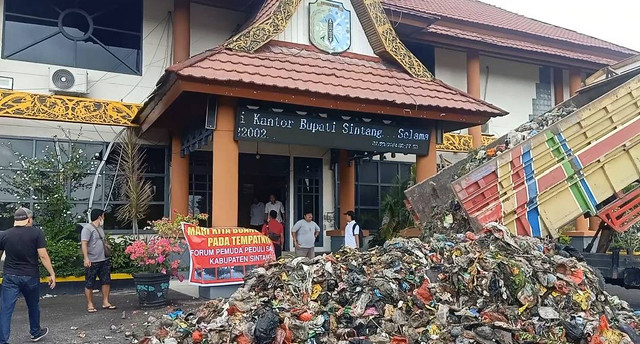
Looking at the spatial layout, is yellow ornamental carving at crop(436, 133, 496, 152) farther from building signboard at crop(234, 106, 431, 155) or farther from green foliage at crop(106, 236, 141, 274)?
green foliage at crop(106, 236, 141, 274)

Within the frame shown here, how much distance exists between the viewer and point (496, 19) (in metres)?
16.6

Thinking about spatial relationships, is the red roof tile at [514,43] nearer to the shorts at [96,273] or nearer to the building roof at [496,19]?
the building roof at [496,19]

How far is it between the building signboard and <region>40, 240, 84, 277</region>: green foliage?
399cm

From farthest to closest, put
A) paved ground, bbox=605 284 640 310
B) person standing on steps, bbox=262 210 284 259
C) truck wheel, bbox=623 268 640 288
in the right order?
person standing on steps, bbox=262 210 284 259, paved ground, bbox=605 284 640 310, truck wheel, bbox=623 268 640 288

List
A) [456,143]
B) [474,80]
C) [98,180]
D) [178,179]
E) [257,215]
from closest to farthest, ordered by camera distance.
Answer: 1. [98,180]
2. [178,179]
3. [257,215]
4. [456,143]
5. [474,80]

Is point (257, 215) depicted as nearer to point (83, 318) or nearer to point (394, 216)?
point (394, 216)

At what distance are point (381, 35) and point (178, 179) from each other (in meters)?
5.17

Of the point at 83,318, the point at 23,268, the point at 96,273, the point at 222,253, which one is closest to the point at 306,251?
the point at 222,253

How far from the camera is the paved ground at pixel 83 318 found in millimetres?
6172

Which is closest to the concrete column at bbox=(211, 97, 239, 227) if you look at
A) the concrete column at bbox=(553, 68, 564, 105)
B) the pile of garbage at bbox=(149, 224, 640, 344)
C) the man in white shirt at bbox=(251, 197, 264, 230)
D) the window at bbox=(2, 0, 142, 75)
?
the pile of garbage at bbox=(149, 224, 640, 344)

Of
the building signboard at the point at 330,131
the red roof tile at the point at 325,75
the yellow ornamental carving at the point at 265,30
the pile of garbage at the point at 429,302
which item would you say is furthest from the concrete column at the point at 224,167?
the pile of garbage at the point at 429,302

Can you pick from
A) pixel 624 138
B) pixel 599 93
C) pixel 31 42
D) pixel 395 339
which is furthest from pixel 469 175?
pixel 31 42

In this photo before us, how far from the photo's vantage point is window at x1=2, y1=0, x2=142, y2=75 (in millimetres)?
10828

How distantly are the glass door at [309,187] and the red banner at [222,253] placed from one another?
187 inches
